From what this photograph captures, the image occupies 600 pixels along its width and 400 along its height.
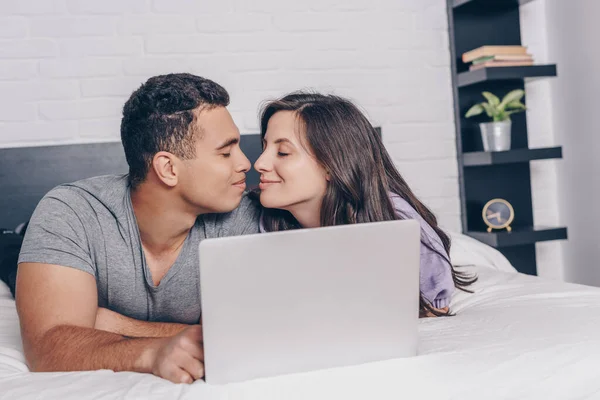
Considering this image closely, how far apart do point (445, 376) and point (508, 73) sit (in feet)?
6.15

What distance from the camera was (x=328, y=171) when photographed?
5.42 feet

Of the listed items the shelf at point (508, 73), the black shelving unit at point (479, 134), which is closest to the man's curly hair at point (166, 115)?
the shelf at point (508, 73)

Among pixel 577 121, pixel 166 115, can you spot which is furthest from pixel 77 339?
pixel 577 121

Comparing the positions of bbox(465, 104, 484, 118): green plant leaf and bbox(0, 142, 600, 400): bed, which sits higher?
bbox(465, 104, 484, 118): green plant leaf

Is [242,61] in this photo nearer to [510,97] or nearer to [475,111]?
[475,111]

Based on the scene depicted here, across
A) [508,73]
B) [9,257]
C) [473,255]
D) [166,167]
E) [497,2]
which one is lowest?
[473,255]

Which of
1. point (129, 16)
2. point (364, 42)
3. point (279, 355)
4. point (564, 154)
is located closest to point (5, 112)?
point (129, 16)

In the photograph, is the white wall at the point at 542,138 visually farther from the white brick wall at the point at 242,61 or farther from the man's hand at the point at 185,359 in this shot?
the man's hand at the point at 185,359

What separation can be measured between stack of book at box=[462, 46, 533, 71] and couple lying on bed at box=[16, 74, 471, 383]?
1118 millimetres

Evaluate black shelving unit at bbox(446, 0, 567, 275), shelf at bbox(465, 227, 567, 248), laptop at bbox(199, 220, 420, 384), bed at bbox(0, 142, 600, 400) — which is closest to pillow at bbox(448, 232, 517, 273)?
shelf at bbox(465, 227, 567, 248)

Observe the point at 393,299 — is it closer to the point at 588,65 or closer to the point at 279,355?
the point at 279,355

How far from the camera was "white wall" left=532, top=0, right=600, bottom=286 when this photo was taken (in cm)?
264

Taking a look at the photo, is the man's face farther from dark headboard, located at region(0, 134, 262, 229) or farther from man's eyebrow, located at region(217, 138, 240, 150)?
dark headboard, located at region(0, 134, 262, 229)

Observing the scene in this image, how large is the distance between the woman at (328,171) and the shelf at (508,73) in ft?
3.57
